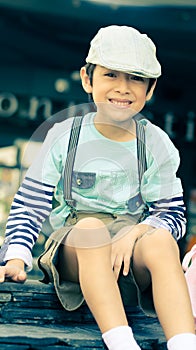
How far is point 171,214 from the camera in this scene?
7.44ft

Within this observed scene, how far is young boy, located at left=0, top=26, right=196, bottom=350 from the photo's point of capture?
2141 millimetres

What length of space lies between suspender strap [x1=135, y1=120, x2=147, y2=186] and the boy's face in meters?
0.07

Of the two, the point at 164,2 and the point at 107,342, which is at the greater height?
the point at 164,2

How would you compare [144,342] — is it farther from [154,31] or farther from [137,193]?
[154,31]

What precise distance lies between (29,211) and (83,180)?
210 millimetres

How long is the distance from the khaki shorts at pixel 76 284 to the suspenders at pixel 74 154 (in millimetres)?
76

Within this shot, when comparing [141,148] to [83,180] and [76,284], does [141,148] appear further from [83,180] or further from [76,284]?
[76,284]

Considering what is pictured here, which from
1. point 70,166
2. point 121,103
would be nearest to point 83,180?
point 70,166

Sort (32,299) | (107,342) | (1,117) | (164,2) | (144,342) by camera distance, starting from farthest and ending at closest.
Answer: (1,117) < (164,2) < (32,299) < (144,342) < (107,342)

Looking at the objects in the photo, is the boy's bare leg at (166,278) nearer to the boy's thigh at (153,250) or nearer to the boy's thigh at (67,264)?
the boy's thigh at (153,250)

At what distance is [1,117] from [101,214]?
464 centimetres

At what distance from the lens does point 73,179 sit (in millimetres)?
2262

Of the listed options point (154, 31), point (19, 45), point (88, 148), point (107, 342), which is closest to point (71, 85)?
point (19, 45)

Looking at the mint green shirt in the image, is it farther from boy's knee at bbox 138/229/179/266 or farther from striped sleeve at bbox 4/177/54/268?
boy's knee at bbox 138/229/179/266
